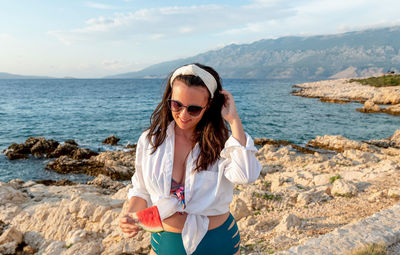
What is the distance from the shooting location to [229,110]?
69.1 inches

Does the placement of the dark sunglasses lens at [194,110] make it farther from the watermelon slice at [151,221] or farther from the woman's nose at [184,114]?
the watermelon slice at [151,221]

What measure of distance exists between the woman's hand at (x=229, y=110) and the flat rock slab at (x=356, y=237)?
2022 millimetres

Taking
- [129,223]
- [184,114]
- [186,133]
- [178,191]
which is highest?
[184,114]

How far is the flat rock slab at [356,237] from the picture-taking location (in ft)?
9.93

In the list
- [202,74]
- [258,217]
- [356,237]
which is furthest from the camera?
[258,217]

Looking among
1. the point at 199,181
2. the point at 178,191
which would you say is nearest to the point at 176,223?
the point at 178,191

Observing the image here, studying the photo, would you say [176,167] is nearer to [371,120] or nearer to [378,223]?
[378,223]

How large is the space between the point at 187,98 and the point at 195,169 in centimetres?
44

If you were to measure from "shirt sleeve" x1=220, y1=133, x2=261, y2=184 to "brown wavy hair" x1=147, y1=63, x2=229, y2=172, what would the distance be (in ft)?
0.36

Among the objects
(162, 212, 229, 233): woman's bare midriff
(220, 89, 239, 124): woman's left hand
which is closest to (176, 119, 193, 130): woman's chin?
(220, 89, 239, 124): woman's left hand

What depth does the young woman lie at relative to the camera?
1706 mm

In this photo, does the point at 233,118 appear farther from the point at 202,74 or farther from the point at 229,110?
the point at 202,74

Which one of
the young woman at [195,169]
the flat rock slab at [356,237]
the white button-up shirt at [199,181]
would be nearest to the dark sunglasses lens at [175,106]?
the young woman at [195,169]

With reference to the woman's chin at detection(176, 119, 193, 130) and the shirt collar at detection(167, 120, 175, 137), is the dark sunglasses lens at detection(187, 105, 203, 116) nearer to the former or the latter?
the woman's chin at detection(176, 119, 193, 130)
